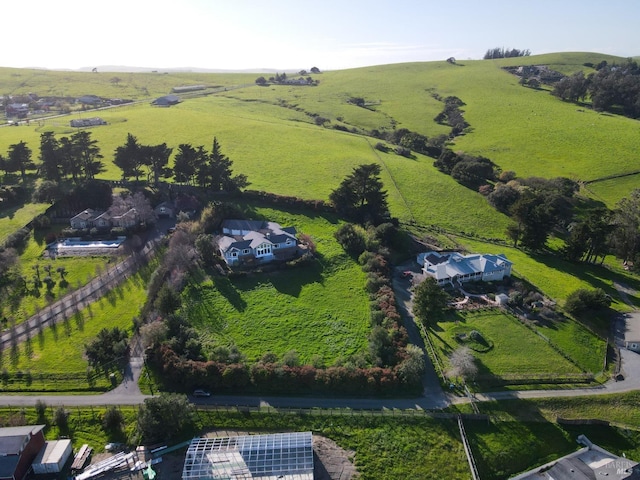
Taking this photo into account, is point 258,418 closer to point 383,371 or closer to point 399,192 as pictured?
point 383,371

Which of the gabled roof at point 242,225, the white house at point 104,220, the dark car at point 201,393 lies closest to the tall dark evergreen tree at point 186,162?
the white house at point 104,220

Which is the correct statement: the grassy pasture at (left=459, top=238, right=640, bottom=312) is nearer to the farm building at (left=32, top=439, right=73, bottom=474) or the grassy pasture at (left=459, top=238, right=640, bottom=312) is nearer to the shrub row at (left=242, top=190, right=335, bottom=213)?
the shrub row at (left=242, top=190, right=335, bottom=213)

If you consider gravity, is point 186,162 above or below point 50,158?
below

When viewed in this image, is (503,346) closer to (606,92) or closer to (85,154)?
(85,154)

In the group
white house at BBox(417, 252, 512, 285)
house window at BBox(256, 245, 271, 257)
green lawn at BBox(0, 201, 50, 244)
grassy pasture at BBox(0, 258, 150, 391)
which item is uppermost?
green lawn at BBox(0, 201, 50, 244)

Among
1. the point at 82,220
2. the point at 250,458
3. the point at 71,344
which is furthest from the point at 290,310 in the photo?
the point at 82,220

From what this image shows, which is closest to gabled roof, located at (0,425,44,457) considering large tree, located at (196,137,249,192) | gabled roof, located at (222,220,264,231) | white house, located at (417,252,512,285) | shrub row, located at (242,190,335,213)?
gabled roof, located at (222,220,264,231)
